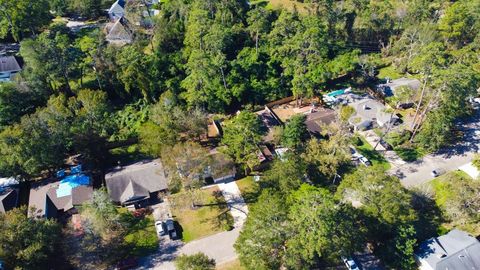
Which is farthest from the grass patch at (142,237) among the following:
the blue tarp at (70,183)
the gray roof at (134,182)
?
the blue tarp at (70,183)

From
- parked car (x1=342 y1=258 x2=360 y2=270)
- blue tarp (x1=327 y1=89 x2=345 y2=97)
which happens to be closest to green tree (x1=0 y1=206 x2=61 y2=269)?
parked car (x1=342 y1=258 x2=360 y2=270)

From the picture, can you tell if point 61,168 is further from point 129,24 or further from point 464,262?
point 464,262

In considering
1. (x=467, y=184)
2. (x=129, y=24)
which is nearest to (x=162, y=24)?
(x=129, y=24)

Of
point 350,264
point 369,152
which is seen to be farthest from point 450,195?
point 350,264

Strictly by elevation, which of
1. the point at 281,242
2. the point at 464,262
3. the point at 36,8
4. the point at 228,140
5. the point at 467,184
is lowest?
the point at 464,262

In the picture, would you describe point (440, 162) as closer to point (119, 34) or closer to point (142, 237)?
point (142, 237)

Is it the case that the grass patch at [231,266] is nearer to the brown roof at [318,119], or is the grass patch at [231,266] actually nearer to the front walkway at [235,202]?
the front walkway at [235,202]
